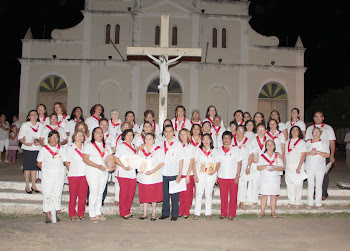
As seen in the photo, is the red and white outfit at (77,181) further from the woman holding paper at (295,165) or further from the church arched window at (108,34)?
the church arched window at (108,34)

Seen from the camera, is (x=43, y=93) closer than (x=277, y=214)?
No

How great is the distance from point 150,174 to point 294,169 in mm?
3262

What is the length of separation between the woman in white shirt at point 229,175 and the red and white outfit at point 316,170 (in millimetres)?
1779

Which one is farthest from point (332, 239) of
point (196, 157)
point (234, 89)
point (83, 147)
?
point (234, 89)

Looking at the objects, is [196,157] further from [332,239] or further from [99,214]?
[332,239]

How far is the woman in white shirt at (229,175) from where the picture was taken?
6.64m

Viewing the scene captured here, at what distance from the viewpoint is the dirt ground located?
502 cm

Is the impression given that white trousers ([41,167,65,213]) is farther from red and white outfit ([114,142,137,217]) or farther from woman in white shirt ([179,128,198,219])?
woman in white shirt ([179,128,198,219])

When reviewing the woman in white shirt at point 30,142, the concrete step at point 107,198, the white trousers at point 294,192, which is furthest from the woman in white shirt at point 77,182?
the white trousers at point 294,192

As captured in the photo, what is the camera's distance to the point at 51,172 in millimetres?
6266

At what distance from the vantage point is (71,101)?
62.7 ft

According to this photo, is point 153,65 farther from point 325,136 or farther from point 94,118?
point 325,136

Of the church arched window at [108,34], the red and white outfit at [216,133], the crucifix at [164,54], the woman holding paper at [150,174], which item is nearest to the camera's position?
the woman holding paper at [150,174]

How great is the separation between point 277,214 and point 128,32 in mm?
15113
